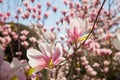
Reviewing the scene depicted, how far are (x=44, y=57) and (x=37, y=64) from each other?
0.03 metres

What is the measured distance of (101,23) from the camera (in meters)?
7.88

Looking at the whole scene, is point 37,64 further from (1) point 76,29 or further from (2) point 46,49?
(1) point 76,29

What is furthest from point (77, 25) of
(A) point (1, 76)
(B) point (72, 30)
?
(A) point (1, 76)

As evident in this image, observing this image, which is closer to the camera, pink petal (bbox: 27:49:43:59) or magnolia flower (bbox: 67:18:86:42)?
pink petal (bbox: 27:49:43:59)

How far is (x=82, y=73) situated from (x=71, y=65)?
1.04m

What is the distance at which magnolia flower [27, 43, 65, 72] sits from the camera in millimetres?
652

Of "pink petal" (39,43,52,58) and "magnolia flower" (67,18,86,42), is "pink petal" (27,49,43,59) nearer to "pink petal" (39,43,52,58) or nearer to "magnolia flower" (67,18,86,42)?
"pink petal" (39,43,52,58)

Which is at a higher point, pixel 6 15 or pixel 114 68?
pixel 6 15

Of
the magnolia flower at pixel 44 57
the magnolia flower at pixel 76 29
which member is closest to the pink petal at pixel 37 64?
the magnolia flower at pixel 44 57

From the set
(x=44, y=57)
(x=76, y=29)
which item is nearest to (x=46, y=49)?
(x=44, y=57)

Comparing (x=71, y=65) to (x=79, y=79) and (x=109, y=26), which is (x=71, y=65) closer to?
(x=79, y=79)

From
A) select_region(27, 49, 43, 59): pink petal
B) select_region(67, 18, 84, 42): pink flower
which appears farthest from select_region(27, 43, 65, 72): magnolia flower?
select_region(67, 18, 84, 42): pink flower

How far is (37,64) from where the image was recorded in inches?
25.9

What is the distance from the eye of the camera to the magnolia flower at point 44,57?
652 millimetres
